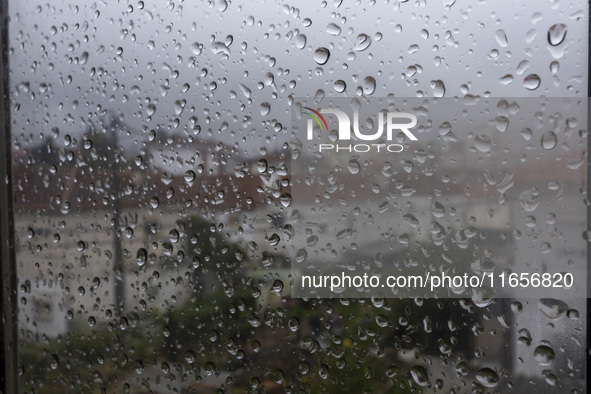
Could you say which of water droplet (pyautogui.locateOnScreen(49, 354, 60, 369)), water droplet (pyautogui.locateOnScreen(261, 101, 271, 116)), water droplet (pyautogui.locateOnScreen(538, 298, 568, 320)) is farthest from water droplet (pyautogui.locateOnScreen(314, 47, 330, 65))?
water droplet (pyautogui.locateOnScreen(49, 354, 60, 369))

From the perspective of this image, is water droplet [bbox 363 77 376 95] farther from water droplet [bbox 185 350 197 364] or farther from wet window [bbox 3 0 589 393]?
water droplet [bbox 185 350 197 364]

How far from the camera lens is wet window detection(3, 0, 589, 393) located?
70cm

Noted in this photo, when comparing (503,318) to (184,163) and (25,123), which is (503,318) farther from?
(25,123)

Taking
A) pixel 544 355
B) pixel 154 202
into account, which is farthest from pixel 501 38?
pixel 154 202

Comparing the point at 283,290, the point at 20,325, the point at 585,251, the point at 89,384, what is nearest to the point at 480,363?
the point at 585,251

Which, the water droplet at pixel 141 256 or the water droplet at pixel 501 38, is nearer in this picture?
the water droplet at pixel 501 38

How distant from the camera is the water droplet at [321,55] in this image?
74 cm

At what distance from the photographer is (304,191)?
74cm

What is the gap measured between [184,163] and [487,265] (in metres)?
0.56

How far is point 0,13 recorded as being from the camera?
86cm

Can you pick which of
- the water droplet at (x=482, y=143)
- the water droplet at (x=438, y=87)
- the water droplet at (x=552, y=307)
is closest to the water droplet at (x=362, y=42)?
the water droplet at (x=438, y=87)

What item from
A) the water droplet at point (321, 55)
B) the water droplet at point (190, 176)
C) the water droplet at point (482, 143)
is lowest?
the water droplet at point (190, 176)

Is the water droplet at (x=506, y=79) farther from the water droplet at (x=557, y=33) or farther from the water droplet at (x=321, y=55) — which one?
the water droplet at (x=321, y=55)

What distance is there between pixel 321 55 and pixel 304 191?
241 millimetres
